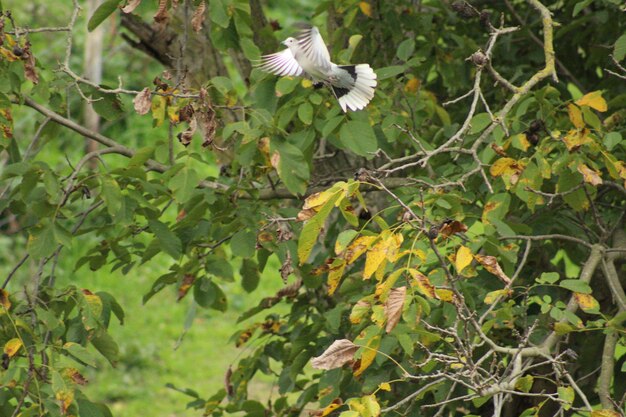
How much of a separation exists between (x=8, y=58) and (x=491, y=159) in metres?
1.25

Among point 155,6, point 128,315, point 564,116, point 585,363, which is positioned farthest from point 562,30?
point 128,315

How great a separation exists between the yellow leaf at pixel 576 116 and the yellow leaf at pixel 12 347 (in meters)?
1.45

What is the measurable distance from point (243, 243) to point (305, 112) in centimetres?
38

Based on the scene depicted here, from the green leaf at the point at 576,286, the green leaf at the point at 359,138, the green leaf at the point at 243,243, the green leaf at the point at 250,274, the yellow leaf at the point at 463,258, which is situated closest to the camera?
the yellow leaf at the point at 463,258

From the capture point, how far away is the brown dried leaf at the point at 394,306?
74.5 inches

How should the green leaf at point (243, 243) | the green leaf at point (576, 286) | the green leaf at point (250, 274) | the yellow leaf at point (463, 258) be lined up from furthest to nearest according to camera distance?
the green leaf at point (250, 274) < the green leaf at point (243, 243) < the green leaf at point (576, 286) < the yellow leaf at point (463, 258)

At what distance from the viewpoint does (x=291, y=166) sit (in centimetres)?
269

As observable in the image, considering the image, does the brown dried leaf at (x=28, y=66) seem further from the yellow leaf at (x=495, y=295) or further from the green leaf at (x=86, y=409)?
the yellow leaf at (x=495, y=295)

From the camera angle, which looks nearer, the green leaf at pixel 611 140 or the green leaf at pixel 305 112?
the green leaf at pixel 611 140

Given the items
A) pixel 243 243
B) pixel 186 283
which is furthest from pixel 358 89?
pixel 186 283

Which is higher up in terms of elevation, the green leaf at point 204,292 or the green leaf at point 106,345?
the green leaf at point 106,345

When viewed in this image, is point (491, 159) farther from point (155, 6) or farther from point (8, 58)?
point (8, 58)

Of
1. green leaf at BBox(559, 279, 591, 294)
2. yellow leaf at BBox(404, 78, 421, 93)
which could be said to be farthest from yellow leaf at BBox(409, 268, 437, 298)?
yellow leaf at BBox(404, 78, 421, 93)

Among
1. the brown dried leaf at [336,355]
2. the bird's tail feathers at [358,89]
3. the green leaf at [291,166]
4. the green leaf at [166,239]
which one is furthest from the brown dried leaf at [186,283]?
the brown dried leaf at [336,355]
